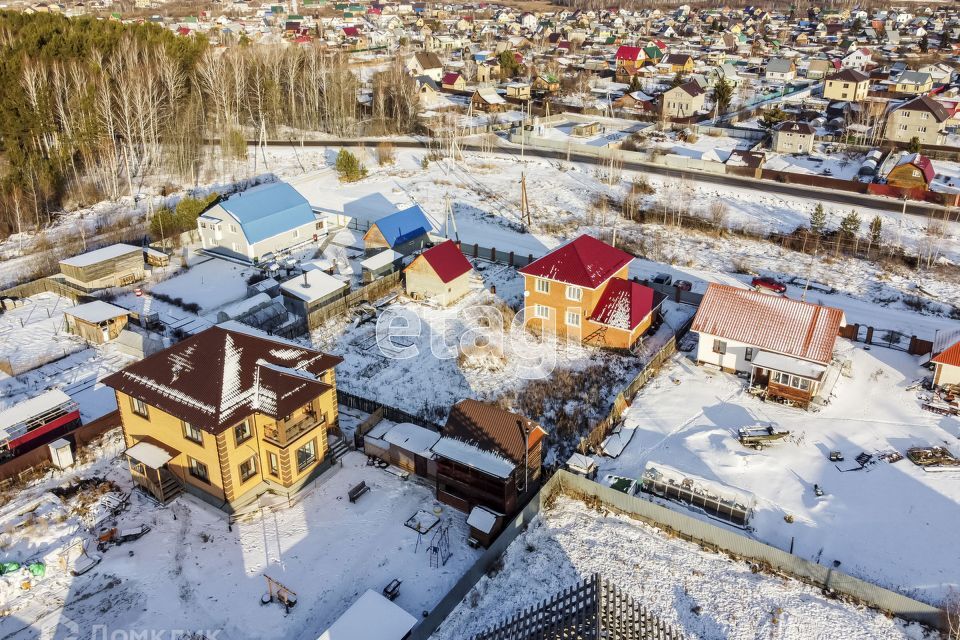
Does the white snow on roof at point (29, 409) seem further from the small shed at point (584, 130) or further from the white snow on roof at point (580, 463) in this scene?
the small shed at point (584, 130)

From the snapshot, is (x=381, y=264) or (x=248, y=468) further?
(x=381, y=264)

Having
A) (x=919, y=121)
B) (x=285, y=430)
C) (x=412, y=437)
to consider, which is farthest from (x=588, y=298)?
(x=919, y=121)

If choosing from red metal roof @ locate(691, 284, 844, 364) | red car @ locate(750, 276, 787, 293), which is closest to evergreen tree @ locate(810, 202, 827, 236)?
red car @ locate(750, 276, 787, 293)

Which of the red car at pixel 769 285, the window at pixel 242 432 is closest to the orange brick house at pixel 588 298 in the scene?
the red car at pixel 769 285

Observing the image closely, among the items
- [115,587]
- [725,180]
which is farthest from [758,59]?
[115,587]

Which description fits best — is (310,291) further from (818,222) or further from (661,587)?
(818,222)
